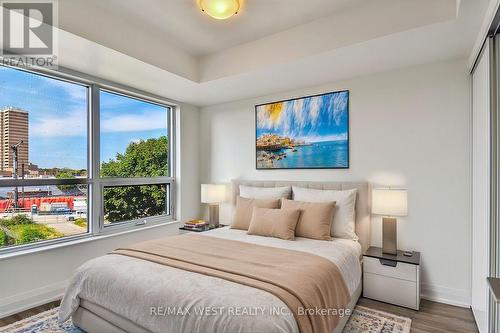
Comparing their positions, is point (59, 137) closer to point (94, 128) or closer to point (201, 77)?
point (94, 128)

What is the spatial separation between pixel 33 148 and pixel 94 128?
25.6 inches

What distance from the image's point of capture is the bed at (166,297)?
1.43 m

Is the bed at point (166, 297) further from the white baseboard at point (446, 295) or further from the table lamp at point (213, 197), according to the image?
the table lamp at point (213, 197)

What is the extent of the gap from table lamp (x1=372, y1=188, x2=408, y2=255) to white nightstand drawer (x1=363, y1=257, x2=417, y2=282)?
0.18m

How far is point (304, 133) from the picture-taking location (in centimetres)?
358

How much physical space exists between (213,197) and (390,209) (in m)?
2.34

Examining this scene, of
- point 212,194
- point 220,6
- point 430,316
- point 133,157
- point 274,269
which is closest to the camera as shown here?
point 274,269

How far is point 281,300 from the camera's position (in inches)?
59.2

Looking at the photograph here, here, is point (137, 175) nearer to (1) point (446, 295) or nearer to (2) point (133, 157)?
(2) point (133, 157)

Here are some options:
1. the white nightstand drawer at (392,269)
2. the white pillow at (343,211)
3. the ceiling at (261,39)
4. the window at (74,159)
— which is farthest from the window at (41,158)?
the white nightstand drawer at (392,269)

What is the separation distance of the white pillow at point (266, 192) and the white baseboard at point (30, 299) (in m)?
2.27

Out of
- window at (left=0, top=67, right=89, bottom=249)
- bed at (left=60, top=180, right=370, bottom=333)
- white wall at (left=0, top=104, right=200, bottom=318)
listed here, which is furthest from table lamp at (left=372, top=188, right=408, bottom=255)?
window at (left=0, top=67, right=89, bottom=249)

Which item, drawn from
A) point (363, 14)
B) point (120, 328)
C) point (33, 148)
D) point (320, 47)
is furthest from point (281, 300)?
point (33, 148)

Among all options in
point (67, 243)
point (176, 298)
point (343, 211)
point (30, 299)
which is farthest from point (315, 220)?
point (30, 299)
